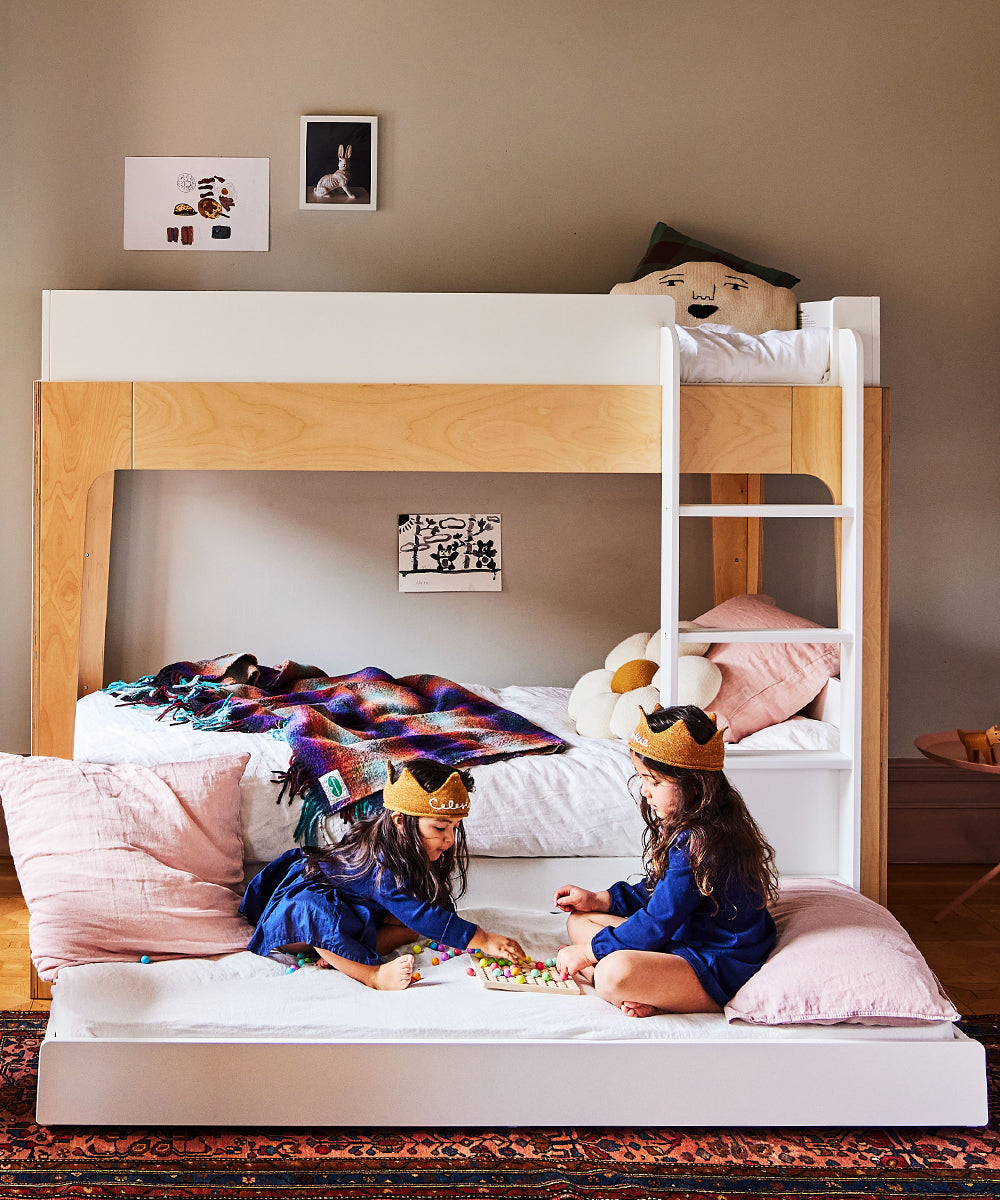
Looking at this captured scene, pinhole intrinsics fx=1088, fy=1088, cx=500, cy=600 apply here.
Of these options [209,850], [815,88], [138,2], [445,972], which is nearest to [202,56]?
[138,2]

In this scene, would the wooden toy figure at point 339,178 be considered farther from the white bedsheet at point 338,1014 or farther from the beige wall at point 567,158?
the white bedsheet at point 338,1014

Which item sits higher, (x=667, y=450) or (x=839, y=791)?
(x=667, y=450)

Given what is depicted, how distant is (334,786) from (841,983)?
1119 millimetres

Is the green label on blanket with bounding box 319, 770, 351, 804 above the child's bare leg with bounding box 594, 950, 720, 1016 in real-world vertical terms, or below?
above

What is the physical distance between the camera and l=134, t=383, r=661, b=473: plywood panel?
2451 mm

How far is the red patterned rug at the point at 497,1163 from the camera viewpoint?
1.73 meters

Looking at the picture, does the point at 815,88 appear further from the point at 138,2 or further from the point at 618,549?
the point at 138,2

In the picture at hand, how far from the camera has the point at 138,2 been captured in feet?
11.1

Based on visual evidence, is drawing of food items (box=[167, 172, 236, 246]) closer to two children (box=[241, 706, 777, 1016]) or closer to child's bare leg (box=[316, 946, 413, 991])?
two children (box=[241, 706, 777, 1016])

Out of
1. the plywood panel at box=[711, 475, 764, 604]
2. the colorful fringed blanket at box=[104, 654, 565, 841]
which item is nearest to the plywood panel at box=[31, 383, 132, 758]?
the colorful fringed blanket at box=[104, 654, 565, 841]

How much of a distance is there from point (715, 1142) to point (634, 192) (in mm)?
2785

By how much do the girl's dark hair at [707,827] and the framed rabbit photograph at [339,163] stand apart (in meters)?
2.18

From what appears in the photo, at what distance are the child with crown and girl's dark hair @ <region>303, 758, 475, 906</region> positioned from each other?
0.27m

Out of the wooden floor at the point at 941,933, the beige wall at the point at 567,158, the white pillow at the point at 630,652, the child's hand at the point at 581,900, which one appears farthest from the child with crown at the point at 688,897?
the beige wall at the point at 567,158
